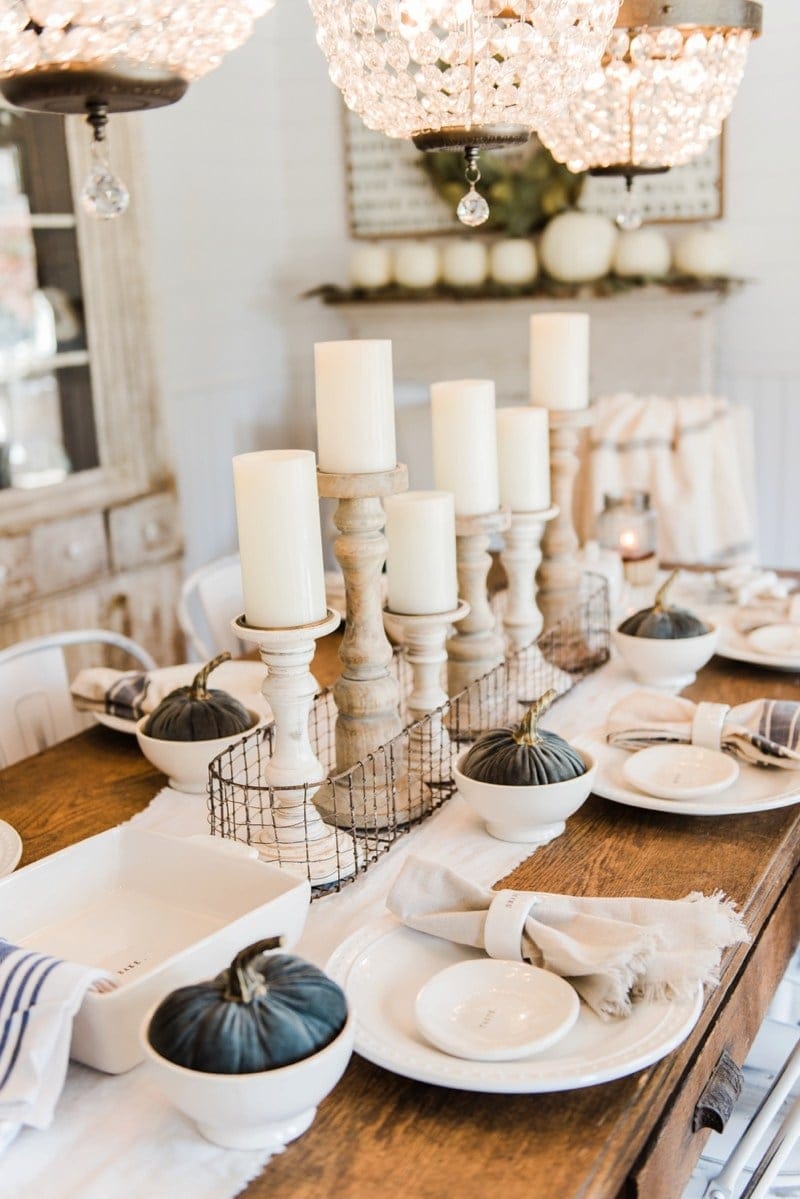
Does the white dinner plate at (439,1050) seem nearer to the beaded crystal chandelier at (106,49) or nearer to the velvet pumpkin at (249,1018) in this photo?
the velvet pumpkin at (249,1018)

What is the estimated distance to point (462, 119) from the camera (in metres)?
1.35

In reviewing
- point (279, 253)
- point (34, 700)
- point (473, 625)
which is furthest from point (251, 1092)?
point (279, 253)

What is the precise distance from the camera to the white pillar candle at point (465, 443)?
62.8 inches

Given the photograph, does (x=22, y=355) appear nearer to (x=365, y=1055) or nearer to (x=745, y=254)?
(x=745, y=254)

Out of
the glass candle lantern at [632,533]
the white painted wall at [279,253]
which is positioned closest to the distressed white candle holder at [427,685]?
the glass candle lantern at [632,533]

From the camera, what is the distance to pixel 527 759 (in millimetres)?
1296

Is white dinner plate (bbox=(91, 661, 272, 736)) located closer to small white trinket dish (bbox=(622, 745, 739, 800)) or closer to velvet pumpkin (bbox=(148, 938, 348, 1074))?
small white trinket dish (bbox=(622, 745, 739, 800))

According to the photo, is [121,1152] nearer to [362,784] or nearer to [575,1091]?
[575,1091]

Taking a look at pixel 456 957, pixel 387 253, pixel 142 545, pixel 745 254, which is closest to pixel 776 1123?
pixel 456 957

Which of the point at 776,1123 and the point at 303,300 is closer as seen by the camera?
the point at 776,1123

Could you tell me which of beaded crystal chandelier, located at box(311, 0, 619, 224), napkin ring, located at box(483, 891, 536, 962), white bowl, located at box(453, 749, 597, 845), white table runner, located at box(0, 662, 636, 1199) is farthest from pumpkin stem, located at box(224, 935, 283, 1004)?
beaded crystal chandelier, located at box(311, 0, 619, 224)

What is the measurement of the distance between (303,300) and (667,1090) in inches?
141

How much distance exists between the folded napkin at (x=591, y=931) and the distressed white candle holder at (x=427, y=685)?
34 cm

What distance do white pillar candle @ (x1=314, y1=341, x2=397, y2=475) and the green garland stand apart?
248cm
